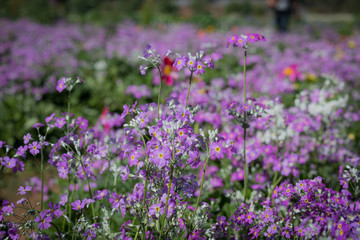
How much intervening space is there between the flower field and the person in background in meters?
3.85

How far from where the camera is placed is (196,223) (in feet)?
5.98

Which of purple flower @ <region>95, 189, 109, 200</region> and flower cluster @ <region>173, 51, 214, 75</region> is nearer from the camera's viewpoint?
flower cluster @ <region>173, 51, 214, 75</region>

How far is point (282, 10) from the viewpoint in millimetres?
11367

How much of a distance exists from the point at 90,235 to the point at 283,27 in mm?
11852

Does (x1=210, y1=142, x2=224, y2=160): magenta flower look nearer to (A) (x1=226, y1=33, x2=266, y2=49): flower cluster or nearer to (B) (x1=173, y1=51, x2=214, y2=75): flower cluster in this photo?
(B) (x1=173, y1=51, x2=214, y2=75): flower cluster

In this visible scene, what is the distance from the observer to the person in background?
1127 centimetres

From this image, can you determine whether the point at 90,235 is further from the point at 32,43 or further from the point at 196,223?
the point at 32,43

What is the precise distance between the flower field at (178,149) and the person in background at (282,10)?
12.6ft

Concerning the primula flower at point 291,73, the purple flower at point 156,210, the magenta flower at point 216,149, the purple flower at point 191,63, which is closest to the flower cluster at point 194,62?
the purple flower at point 191,63

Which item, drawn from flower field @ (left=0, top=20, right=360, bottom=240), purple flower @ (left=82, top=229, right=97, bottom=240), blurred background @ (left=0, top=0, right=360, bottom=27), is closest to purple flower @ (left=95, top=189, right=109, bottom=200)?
flower field @ (left=0, top=20, right=360, bottom=240)

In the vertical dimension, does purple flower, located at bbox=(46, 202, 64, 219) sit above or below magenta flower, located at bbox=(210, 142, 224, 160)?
below

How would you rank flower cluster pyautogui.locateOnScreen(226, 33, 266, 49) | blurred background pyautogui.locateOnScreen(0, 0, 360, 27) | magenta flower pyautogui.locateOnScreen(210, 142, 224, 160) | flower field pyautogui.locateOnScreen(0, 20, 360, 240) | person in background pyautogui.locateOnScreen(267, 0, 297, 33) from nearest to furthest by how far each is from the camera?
1. magenta flower pyautogui.locateOnScreen(210, 142, 224, 160)
2. flower field pyautogui.locateOnScreen(0, 20, 360, 240)
3. flower cluster pyautogui.locateOnScreen(226, 33, 266, 49)
4. person in background pyautogui.locateOnScreen(267, 0, 297, 33)
5. blurred background pyautogui.locateOnScreen(0, 0, 360, 27)

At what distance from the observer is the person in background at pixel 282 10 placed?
11.3 m

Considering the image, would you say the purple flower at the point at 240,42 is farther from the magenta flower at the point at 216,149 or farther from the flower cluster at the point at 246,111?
the magenta flower at the point at 216,149
